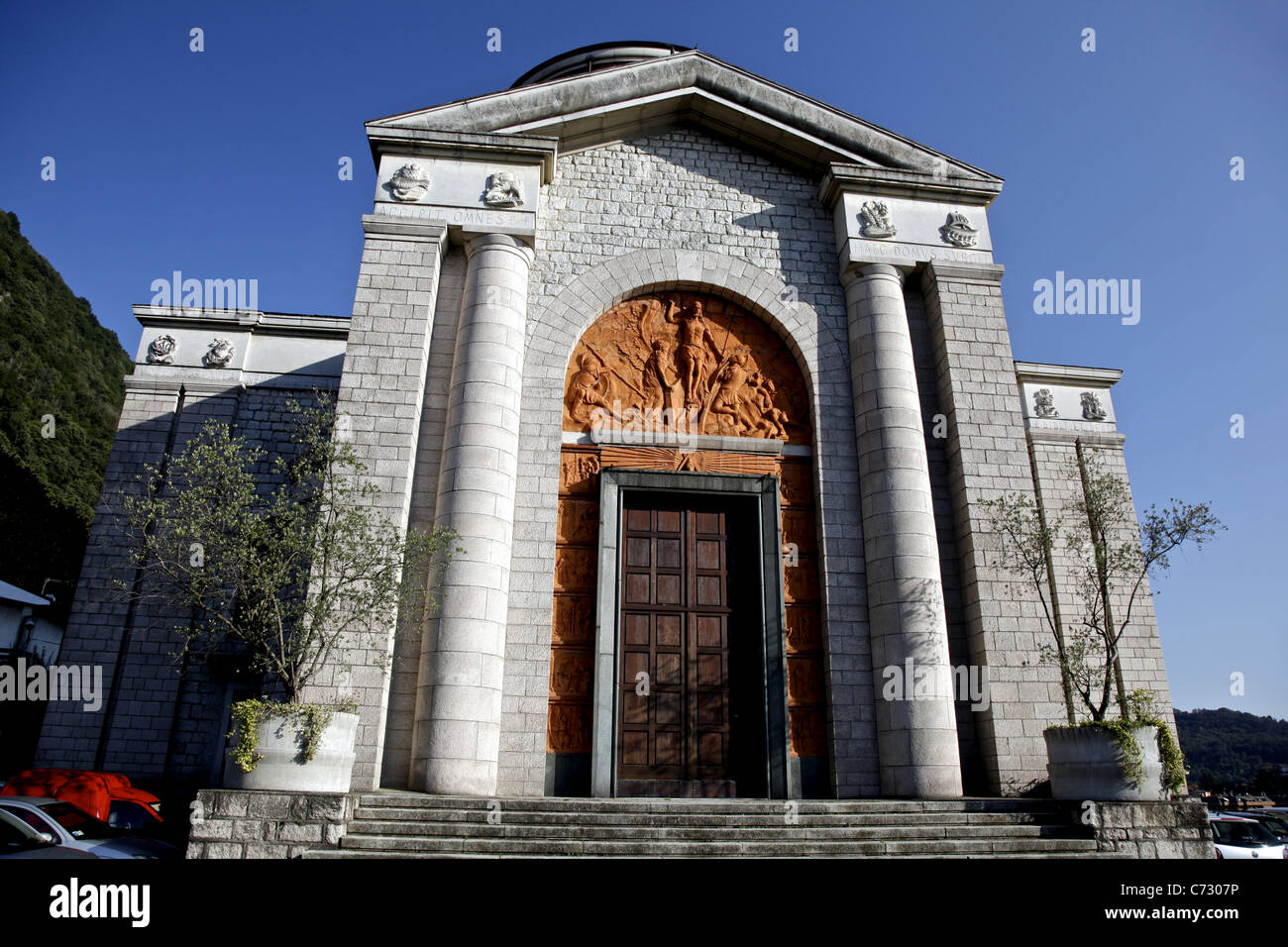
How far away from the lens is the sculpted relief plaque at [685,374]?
12094mm

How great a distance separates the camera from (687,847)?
7.62 m

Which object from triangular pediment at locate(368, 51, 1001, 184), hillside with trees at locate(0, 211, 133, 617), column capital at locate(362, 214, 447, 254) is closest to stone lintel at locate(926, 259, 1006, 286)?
triangular pediment at locate(368, 51, 1001, 184)

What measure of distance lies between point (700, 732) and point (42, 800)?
726cm

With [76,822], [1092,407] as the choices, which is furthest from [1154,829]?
[1092,407]

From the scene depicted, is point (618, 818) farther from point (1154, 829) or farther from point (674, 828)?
point (1154, 829)

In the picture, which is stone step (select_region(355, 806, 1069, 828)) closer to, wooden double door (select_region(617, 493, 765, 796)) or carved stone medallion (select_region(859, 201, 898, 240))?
wooden double door (select_region(617, 493, 765, 796))

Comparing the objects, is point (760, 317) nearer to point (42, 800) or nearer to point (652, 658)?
point (652, 658)

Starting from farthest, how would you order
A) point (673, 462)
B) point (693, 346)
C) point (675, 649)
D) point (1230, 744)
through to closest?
point (1230, 744) → point (693, 346) → point (673, 462) → point (675, 649)

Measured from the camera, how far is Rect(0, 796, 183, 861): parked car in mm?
7688

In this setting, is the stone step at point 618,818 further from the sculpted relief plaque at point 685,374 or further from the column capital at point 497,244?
the column capital at point 497,244

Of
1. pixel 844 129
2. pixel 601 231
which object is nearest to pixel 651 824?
pixel 601 231

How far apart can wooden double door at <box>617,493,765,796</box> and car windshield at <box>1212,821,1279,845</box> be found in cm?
792

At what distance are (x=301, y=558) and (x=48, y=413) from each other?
32.8m

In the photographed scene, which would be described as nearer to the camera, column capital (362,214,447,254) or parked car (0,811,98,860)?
parked car (0,811,98,860)
